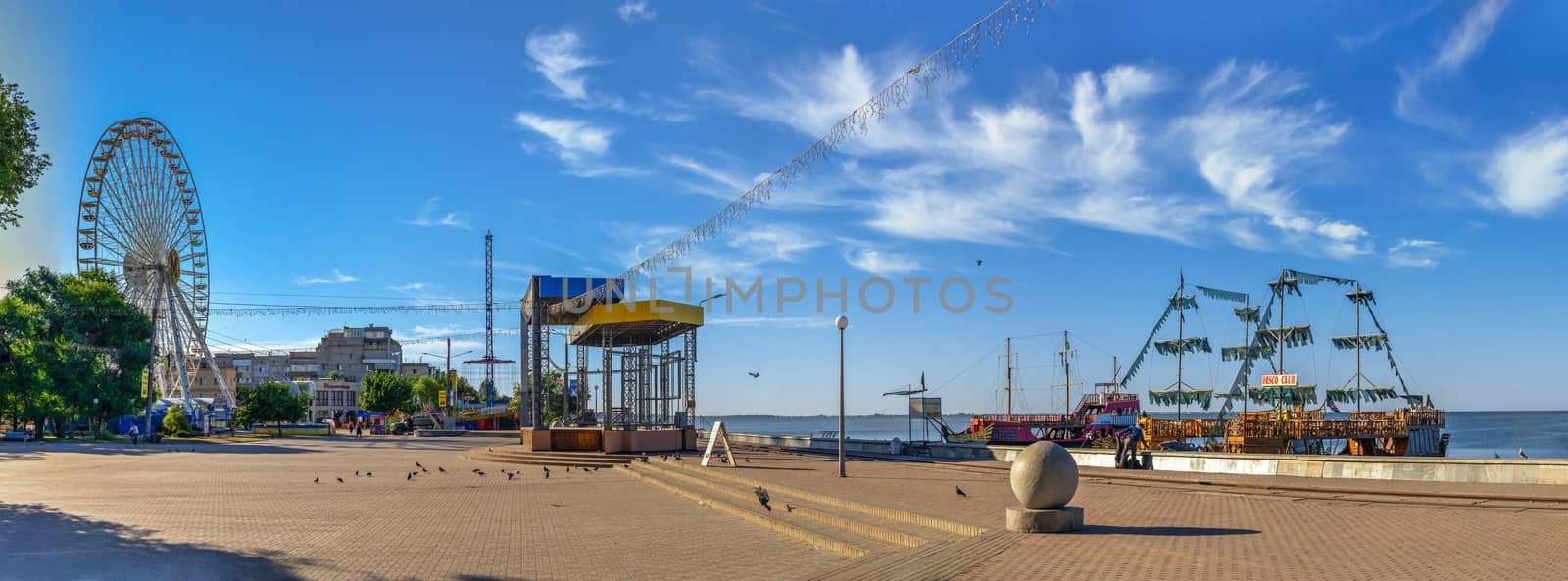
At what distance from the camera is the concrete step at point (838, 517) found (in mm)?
11773

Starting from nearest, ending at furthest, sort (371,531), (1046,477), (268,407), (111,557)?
(1046,477) → (111,557) → (371,531) → (268,407)

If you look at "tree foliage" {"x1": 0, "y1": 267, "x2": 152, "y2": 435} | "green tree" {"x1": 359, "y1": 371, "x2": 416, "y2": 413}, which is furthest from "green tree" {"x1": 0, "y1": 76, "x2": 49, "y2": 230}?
"green tree" {"x1": 359, "y1": 371, "x2": 416, "y2": 413}

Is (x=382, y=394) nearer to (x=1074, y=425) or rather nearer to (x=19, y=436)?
(x=19, y=436)

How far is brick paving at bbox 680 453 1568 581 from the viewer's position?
8750mm

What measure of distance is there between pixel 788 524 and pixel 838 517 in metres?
0.68

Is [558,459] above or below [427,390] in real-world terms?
above

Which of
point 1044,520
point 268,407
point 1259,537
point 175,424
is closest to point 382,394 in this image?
point 268,407

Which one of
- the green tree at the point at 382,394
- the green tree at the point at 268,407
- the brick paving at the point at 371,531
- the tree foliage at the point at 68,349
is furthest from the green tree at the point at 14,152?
the green tree at the point at 382,394

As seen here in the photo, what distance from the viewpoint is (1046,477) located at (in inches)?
441

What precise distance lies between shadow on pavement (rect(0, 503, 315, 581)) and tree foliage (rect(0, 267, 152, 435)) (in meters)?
42.8

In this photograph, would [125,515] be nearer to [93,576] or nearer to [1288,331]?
[93,576]

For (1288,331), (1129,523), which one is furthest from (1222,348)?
(1129,523)

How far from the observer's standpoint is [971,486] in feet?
60.9

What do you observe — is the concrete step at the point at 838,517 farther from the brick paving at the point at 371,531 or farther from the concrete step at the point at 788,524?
the brick paving at the point at 371,531
